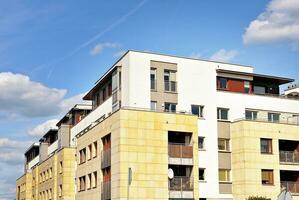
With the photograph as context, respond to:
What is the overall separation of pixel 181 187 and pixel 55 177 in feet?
99.8

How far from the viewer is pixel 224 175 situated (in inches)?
1934

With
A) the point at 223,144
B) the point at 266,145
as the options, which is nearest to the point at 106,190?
the point at 223,144

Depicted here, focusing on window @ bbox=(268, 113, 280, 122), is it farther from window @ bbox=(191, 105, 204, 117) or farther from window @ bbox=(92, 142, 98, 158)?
window @ bbox=(92, 142, 98, 158)

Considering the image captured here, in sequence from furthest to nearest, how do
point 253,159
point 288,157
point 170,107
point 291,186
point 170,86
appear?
point 288,157 → point 291,186 → point 170,86 → point 170,107 → point 253,159

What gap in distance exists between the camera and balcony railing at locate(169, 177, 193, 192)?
44.5m

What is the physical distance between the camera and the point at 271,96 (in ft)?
175

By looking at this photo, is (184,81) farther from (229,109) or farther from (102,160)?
(102,160)

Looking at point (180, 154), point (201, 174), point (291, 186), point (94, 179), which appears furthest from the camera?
point (94, 179)

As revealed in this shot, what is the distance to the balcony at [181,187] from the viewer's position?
4434 centimetres

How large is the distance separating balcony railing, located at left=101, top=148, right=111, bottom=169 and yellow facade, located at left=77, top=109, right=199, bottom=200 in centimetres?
133

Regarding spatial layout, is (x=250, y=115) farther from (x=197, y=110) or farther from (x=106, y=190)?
(x=106, y=190)

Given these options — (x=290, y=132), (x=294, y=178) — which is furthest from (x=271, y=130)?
(x=294, y=178)

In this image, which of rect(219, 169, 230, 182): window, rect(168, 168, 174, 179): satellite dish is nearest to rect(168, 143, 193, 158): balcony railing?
rect(168, 168, 174, 179): satellite dish

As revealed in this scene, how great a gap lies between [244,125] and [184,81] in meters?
6.84
